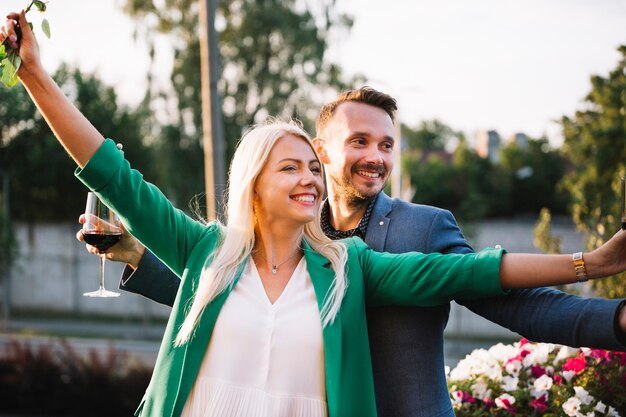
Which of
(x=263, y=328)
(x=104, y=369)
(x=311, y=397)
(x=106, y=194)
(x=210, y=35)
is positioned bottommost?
Result: (x=104, y=369)

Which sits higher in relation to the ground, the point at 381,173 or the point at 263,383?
the point at 381,173

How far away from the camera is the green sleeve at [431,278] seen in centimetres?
263

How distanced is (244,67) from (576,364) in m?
21.6

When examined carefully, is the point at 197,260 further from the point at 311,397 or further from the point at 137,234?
the point at 311,397

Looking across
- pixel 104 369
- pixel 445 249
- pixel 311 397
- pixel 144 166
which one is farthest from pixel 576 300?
pixel 144 166

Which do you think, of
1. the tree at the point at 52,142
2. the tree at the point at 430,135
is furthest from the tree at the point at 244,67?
the tree at the point at 430,135

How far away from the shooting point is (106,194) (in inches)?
104

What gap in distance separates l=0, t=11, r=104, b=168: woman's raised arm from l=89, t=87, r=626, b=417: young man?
2.84 ft

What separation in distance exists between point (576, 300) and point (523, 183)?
4029cm

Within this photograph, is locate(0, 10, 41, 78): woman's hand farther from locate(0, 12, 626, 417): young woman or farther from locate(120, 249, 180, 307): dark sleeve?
locate(120, 249, 180, 307): dark sleeve

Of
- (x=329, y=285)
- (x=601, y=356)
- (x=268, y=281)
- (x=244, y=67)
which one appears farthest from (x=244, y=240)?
(x=244, y=67)

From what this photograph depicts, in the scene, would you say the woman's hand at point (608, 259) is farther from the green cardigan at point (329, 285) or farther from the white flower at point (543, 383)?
the white flower at point (543, 383)

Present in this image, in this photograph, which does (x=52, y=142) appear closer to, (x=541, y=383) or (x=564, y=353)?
(x=564, y=353)

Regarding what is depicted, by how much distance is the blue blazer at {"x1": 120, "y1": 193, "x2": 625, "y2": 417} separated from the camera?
8.59 ft
